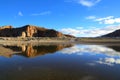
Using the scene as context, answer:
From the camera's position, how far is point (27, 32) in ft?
563

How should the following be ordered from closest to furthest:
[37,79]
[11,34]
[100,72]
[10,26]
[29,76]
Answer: [37,79], [29,76], [100,72], [11,34], [10,26]

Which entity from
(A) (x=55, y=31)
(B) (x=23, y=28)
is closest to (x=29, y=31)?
(B) (x=23, y=28)

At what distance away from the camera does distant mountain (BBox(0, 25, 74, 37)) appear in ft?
556

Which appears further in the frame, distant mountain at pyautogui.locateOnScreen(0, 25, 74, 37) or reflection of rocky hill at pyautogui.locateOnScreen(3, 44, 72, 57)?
distant mountain at pyautogui.locateOnScreen(0, 25, 74, 37)

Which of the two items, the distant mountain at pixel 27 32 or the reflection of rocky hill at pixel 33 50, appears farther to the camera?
the distant mountain at pixel 27 32

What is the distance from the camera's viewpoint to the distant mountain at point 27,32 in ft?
556

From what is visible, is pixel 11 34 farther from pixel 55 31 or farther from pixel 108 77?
pixel 108 77

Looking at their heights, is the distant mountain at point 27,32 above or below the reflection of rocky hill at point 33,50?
above

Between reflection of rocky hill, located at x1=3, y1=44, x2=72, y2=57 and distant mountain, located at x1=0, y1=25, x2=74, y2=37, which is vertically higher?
distant mountain, located at x1=0, y1=25, x2=74, y2=37

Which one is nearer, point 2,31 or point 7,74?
point 7,74

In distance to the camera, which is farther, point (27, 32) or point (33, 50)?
point (27, 32)

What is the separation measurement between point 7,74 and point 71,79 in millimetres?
4500

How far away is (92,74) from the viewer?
14672 mm

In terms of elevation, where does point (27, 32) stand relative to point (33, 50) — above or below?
above
